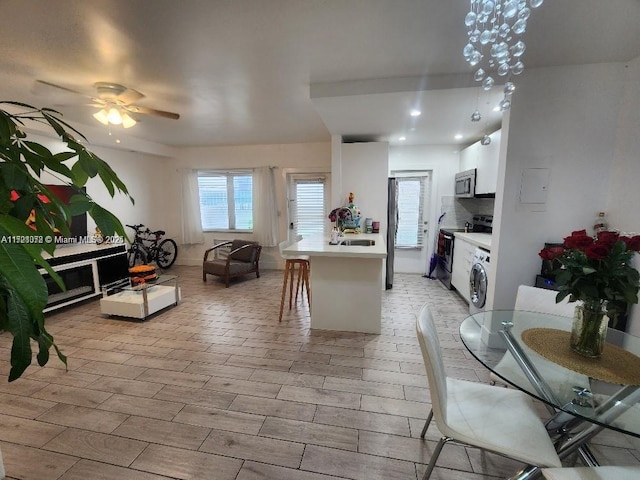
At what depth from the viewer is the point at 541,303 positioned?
1800 mm

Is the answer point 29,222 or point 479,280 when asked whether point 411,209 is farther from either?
point 29,222

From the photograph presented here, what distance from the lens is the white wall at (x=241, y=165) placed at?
5.32 m

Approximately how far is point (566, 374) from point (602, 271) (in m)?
0.46

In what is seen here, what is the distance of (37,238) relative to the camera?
472 mm

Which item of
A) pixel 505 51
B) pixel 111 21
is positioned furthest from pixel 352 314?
pixel 111 21

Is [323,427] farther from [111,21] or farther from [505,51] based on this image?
[111,21]

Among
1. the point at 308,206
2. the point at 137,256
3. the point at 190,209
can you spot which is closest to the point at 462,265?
the point at 308,206

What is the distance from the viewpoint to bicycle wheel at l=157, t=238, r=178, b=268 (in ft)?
18.6

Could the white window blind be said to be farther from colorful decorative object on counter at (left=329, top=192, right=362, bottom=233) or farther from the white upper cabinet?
the white upper cabinet

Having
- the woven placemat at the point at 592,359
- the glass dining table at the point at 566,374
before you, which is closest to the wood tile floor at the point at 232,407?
the glass dining table at the point at 566,374

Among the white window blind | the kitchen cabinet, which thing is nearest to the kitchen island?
the kitchen cabinet

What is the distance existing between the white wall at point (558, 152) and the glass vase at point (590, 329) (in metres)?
1.28

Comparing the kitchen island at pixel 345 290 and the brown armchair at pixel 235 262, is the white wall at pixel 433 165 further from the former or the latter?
the brown armchair at pixel 235 262

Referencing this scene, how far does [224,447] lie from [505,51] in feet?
8.36
